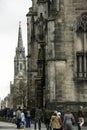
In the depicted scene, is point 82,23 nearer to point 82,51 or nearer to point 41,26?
point 82,51

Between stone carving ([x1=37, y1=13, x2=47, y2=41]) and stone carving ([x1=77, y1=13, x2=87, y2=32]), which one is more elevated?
stone carving ([x1=37, y1=13, x2=47, y2=41])

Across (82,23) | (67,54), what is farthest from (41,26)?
(67,54)

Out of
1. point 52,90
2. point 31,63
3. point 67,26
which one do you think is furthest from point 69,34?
point 31,63

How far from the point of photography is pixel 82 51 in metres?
47.7

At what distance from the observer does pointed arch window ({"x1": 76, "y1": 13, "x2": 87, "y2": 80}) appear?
47.6 m

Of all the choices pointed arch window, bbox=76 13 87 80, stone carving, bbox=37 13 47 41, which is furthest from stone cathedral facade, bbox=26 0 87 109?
stone carving, bbox=37 13 47 41

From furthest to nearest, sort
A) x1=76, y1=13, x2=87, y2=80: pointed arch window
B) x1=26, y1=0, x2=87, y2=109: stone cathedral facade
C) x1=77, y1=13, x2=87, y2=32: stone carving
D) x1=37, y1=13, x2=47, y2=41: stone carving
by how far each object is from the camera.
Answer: x1=37, y1=13, x2=47, y2=41: stone carving, x1=77, y1=13, x2=87, y2=32: stone carving, x1=76, y1=13, x2=87, y2=80: pointed arch window, x1=26, y1=0, x2=87, y2=109: stone cathedral facade

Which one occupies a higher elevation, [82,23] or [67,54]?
[82,23]

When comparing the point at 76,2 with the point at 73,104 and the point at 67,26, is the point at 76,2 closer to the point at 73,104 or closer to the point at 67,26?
the point at 67,26

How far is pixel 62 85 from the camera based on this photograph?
4731cm

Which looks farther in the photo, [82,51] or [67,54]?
[67,54]

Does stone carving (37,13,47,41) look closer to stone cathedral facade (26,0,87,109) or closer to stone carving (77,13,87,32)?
stone cathedral facade (26,0,87,109)

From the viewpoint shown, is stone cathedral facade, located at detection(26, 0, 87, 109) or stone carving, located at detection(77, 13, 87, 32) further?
stone carving, located at detection(77, 13, 87, 32)

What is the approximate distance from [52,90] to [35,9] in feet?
73.2
